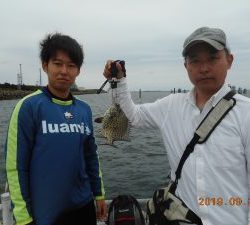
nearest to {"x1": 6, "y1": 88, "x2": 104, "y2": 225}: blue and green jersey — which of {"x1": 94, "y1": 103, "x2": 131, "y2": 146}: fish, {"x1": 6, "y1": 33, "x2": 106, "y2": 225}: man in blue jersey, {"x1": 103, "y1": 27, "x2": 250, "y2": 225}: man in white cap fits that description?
{"x1": 6, "y1": 33, "x2": 106, "y2": 225}: man in blue jersey

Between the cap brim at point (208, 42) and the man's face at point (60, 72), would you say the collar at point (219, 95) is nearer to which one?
the cap brim at point (208, 42)

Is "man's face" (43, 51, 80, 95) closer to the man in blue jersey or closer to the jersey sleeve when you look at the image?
the man in blue jersey

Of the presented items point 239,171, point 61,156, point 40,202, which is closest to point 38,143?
point 61,156

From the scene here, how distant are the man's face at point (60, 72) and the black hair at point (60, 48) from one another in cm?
4

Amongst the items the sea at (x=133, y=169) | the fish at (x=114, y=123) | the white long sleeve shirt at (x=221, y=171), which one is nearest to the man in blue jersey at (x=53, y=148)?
the fish at (x=114, y=123)

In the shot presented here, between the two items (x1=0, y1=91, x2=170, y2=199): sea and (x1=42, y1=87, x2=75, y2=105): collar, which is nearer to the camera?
(x1=42, y1=87, x2=75, y2=105): collar

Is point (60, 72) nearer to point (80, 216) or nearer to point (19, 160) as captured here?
point (19, 160)

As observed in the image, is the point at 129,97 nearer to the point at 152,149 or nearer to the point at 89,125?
the point at 89,125

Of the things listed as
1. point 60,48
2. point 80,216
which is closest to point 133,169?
point 80,216

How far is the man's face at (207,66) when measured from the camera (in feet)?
10.4

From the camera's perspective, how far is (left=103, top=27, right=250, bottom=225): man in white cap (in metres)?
2.97

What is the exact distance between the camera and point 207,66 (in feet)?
10.4

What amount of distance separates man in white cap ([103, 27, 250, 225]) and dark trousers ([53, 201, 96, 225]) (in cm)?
122

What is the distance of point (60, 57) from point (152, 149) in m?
19.5
